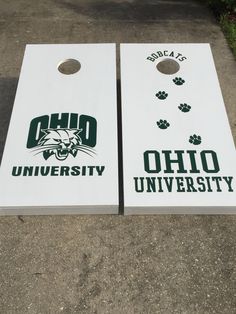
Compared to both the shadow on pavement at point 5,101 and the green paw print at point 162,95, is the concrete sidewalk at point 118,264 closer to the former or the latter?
the shadow on pavement at point 5,101

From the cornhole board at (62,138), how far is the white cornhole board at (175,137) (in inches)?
5.7

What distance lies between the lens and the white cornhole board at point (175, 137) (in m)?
2.89

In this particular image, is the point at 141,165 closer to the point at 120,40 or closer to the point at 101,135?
the point at 101,135

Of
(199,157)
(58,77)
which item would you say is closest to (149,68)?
(58,77)

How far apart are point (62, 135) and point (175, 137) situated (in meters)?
0.90

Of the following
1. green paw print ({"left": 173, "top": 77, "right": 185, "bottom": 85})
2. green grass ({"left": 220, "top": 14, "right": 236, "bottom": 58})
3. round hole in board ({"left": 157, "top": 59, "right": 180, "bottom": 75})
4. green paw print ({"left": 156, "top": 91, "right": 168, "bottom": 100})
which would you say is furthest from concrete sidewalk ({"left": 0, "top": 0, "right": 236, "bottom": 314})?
green grass ({"left": 220, "top": 14, "right": 236, "bottom": 58})

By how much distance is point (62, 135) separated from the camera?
320 centimetres

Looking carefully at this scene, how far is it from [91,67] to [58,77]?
32 centimetres

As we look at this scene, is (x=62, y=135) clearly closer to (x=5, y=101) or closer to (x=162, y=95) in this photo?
(x=162, y=95)

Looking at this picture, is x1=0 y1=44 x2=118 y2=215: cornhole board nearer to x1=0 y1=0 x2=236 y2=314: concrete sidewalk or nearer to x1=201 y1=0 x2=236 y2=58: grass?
x1=0 y1=0 x2=236 y2=314: concrete sidewalk

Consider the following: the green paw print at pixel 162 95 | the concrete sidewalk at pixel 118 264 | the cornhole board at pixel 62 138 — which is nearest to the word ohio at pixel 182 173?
the cornhole board at pixel 62 138

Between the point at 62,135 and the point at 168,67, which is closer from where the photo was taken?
the point at 62,135

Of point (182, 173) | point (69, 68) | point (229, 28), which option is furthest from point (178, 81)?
point (229, 28)

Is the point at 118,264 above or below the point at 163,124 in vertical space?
below
